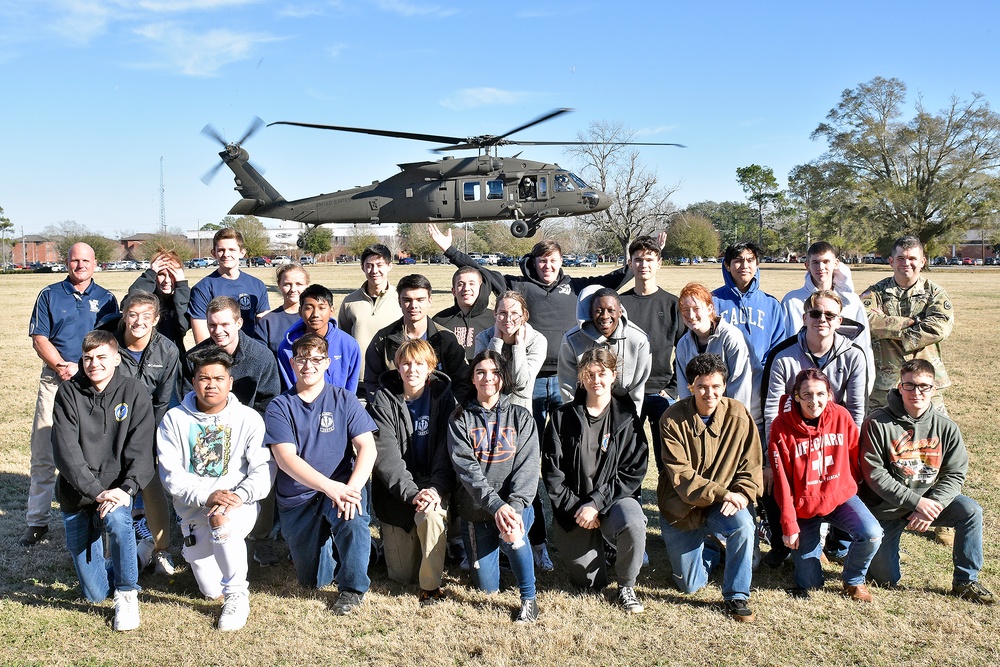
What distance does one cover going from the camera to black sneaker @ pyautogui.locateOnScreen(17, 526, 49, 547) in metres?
4.61

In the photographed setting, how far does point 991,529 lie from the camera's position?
15.4 ft

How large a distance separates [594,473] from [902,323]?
2686 mm

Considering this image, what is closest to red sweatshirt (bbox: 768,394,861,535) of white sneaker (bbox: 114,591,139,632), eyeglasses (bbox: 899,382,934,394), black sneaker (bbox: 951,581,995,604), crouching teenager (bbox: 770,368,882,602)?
crouching teenager (bbox: 770,368,882,602)

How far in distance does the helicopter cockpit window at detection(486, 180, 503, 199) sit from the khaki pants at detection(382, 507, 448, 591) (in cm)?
1690

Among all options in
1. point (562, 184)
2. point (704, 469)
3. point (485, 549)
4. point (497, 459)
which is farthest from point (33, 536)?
point (562, 184)

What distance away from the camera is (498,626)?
360 cm

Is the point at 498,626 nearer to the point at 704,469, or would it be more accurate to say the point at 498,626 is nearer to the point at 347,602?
the point at 347,602

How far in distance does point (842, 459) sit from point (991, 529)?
1667 mm

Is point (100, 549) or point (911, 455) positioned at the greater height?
point (911, 455)

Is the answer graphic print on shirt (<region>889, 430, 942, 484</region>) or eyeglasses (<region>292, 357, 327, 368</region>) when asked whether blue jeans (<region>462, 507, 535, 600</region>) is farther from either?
graphic print on shirt (<region>889, 430, 942, 484</region>)

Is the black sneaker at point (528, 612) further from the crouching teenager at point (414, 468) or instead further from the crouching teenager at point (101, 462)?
the crouching teenager at point (101, 462)

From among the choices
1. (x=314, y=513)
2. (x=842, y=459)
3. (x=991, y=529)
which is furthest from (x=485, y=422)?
(x=991, y=529)

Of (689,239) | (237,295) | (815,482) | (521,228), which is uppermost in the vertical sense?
(689,239)

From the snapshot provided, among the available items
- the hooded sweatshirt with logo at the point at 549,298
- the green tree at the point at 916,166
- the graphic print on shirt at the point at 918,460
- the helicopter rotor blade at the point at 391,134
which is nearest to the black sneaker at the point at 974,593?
the graphic print on shirt at the point at 918,460
